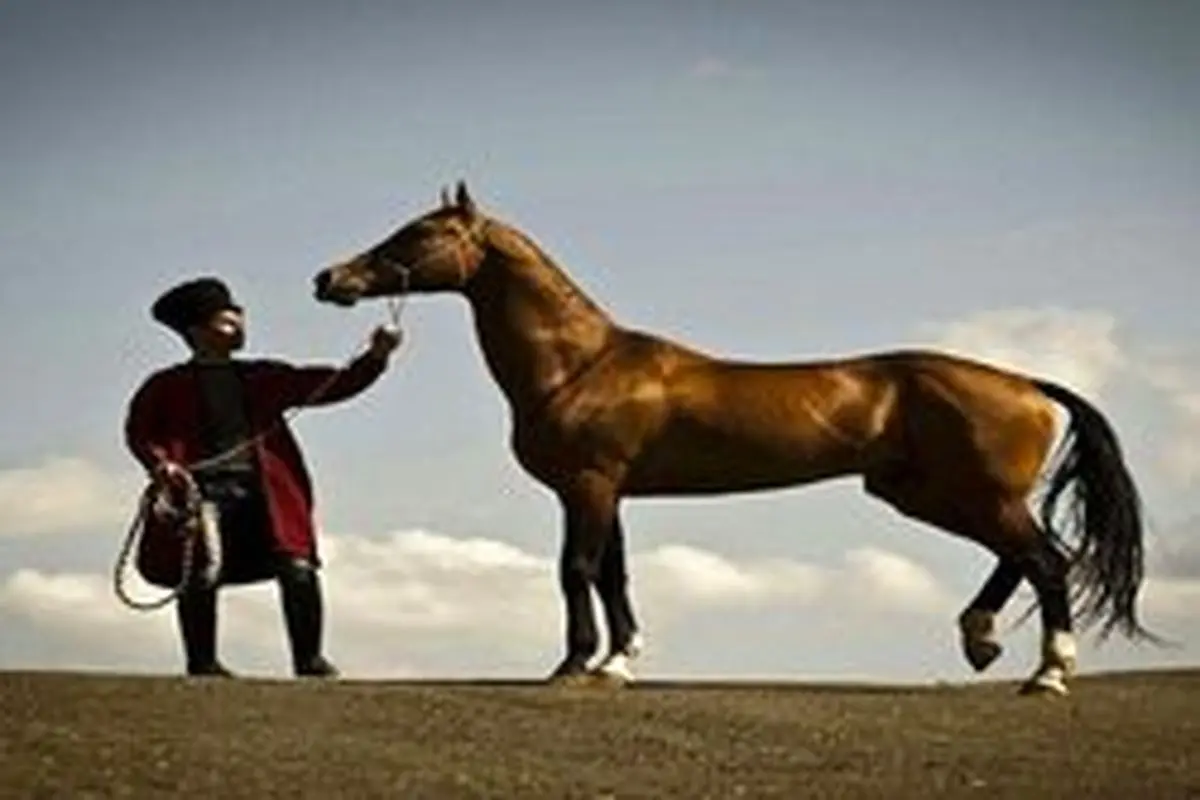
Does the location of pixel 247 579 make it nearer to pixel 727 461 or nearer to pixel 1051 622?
pixel 727 461

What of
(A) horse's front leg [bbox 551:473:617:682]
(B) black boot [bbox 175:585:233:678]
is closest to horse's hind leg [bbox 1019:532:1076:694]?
(A) horse's front leg [bbox 551:473:617:682]

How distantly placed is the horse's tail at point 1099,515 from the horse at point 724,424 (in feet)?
0.06

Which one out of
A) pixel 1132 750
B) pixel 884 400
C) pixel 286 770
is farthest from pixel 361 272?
pixel 1132 750

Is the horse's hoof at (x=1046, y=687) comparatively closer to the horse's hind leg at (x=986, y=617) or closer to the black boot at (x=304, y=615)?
the horse's hind leg at (x=986, y=617)

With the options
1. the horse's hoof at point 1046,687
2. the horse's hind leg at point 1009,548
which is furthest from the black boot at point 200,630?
the horse's hoof at point 1046,687

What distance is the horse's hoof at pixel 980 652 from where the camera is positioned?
10.2 m

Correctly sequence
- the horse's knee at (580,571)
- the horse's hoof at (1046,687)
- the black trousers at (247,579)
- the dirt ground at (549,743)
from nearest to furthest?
the dirt ground at (549,743) → the horse's knee at (580,571) → the black trousers at (247,579) → the horse's hoof at (1046,687)

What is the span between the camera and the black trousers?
9.72m

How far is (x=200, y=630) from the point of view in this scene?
32.1 ft

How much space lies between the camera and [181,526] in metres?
9.59

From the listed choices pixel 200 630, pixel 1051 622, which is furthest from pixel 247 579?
pixel 1051 622

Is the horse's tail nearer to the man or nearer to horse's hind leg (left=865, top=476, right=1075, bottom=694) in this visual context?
horse's hind leg (left=865, top=476, right=1075, bottom=694)

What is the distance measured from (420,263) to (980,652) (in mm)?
3167

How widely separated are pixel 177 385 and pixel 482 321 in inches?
55.6
